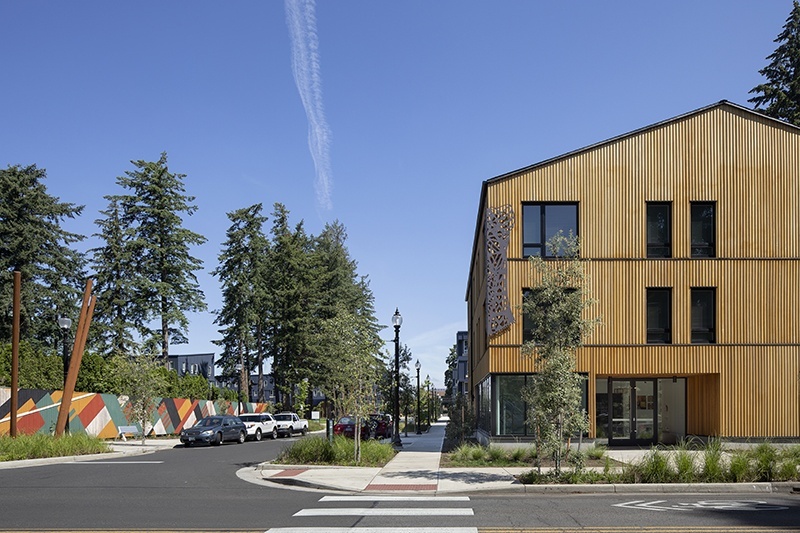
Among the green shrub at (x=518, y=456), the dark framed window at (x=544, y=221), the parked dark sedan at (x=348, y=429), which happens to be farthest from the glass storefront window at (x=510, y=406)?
the parked dark sedan at (x=348, y=429)

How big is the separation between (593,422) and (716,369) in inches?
178

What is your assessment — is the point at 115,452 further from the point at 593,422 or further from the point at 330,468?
the point at 593,422

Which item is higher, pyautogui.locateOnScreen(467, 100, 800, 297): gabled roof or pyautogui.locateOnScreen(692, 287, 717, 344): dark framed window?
pyautogui.locateOnScreen(467, 100, 800, 297): gabled roof

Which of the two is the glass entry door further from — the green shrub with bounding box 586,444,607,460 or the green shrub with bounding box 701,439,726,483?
the green shrub with bounding box 701,439,726,483

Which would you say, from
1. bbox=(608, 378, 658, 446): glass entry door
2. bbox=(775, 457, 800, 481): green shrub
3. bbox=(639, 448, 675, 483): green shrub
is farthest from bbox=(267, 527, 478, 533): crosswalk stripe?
bbox=(608, 378, 658, 446): glass entry door

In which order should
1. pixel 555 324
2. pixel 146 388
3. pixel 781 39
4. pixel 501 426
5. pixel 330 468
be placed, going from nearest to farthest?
pixel 555 324 → pixel 330 468 → pixel 501 426 → pixel 146 388 → pixel 781 39

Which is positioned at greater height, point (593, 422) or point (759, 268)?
point (759, 268)

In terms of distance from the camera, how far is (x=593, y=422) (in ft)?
90.1

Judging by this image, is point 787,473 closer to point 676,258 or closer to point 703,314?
point 703,314

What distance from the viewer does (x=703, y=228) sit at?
28.1m

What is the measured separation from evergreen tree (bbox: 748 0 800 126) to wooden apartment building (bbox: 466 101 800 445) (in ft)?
74.7

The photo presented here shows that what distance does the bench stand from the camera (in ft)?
143

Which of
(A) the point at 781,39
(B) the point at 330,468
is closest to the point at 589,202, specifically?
(B) the point at 330,468

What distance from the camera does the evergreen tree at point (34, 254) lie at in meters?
53.5
